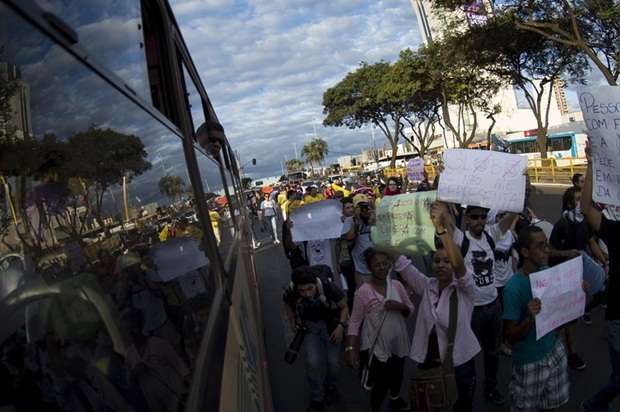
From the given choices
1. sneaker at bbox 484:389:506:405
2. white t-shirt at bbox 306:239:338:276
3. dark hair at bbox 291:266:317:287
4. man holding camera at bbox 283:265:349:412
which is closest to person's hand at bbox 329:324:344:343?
man holding camera at bbox 283:265:349:412

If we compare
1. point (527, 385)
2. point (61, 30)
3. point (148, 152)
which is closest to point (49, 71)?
point (61, 30)

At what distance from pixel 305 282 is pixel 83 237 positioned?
11.5 feet

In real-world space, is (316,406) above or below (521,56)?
below

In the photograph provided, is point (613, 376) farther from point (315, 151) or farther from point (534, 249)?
point (315, 151)

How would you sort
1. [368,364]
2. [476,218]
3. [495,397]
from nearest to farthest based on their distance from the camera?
[368,364] → [476,218] → [495,397]

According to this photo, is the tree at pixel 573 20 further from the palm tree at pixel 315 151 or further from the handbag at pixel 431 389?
the palm tree at pixel 315 151

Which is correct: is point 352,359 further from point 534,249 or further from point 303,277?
point 534,249

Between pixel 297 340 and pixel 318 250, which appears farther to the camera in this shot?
pixel 318 250

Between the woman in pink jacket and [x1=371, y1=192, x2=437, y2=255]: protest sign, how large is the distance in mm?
1185

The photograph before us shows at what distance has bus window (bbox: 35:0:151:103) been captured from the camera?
1.18 metres

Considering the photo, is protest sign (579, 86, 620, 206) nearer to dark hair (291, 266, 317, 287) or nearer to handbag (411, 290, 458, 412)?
handbag (411, 290, 458, 412)

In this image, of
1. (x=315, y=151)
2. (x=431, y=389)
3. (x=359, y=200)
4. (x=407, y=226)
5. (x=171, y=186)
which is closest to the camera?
Result: (x=171, y=186)

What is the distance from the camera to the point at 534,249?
3.40 m

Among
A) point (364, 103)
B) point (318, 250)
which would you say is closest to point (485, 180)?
point (318, 250)
